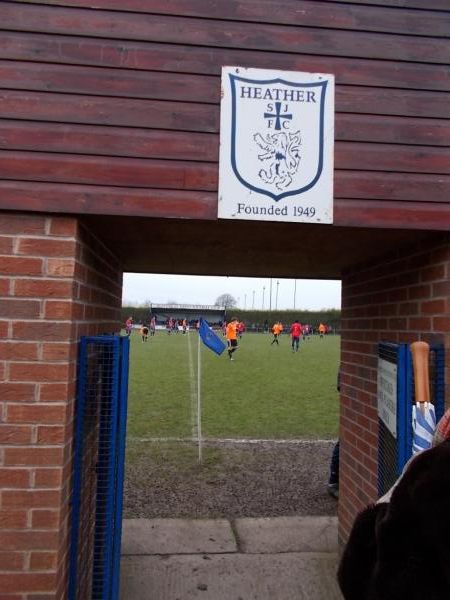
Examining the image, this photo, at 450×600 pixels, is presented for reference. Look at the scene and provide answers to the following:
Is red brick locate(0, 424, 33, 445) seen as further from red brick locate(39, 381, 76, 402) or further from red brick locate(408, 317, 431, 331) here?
red brick locate(408, 317, 431, 331)

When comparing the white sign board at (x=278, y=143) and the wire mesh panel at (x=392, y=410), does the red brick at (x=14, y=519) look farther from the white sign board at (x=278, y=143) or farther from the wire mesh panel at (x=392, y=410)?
the wire mesh panel at (x=392, y=410)

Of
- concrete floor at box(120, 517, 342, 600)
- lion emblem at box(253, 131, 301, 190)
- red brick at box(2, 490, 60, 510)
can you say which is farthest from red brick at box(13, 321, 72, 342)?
concrete floor at box(120, 517, 342, 600)

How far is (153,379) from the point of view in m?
16.5

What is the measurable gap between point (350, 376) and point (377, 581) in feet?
9.62

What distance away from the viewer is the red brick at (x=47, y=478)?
2.41 m

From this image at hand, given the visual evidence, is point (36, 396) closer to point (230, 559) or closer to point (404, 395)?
point (404, 395)

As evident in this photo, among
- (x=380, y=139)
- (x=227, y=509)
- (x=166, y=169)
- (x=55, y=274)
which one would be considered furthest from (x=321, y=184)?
(x=227, y=509)

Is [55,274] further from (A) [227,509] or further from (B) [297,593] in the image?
(A) [227,509]

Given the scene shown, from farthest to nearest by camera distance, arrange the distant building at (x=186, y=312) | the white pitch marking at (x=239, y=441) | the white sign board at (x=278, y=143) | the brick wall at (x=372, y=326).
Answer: the distant building at (x=186, y=312) < the white pitch marking at (x=239, y=441) < the brick wall at (x=372, y=326) < the white sign board at (x=278, y=143)

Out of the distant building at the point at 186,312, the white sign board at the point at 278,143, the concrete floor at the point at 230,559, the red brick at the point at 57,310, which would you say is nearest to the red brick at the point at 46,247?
the red brick at the point at 57,310

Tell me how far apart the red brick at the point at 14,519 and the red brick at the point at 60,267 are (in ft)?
3.69

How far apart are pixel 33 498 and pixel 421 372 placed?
1933mm

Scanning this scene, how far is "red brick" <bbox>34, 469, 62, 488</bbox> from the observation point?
2.41 metres

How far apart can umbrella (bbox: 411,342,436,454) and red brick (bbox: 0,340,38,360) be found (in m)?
1.84
